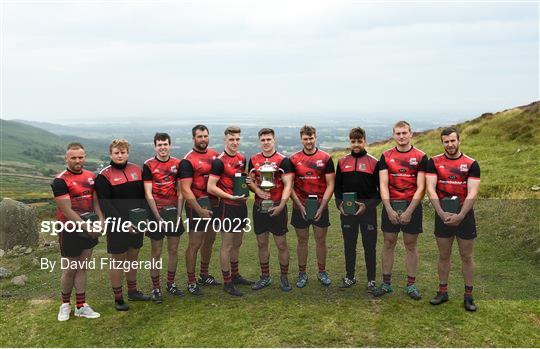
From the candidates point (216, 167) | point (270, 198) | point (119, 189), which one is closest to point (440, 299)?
point (270, 198)

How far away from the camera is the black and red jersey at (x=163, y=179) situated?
8.64 meters

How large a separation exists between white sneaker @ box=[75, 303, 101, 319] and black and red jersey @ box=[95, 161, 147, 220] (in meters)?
1.93

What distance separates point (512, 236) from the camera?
13.3 metres

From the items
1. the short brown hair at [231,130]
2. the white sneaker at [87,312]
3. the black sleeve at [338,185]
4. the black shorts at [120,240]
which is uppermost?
the short brown hair at [231,130]

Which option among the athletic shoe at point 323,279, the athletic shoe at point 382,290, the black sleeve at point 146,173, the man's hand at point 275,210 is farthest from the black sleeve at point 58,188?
the athletic shoe at point 382,290

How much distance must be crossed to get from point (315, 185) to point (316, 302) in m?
2.46

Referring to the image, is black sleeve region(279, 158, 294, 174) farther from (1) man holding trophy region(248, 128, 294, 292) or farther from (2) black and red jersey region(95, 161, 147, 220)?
(2) black and red jersey region(95, 161, 147, 220)

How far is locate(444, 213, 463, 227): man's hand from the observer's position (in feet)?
25.7

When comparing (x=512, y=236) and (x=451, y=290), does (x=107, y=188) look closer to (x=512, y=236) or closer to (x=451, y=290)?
(x=451, y=290)

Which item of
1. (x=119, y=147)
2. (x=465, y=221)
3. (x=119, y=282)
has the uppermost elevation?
(x=119, y=147)

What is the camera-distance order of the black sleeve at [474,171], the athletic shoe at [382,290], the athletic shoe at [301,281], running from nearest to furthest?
the black sleeve at [474,171], the athletic shoe at [382,290], the athletic shoe at [301,281]

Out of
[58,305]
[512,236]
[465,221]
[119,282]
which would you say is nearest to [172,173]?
[119,282]

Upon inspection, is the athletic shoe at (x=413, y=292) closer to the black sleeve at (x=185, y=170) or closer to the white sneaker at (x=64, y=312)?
the black sleeve at (x=185, y=170)

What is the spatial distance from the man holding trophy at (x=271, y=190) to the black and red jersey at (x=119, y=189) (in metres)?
2.36
